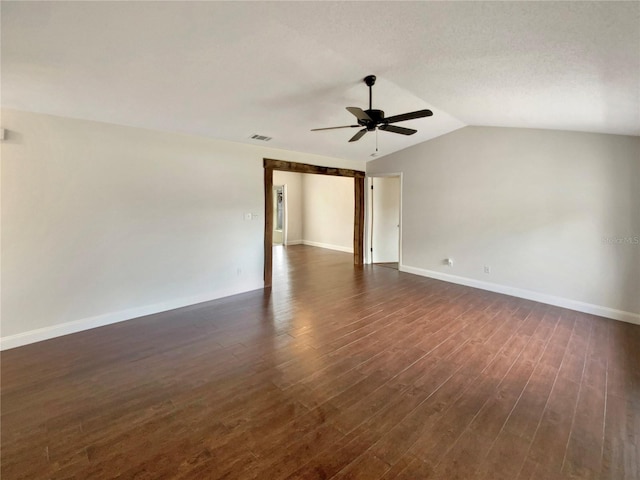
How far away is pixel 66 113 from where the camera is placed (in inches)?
120

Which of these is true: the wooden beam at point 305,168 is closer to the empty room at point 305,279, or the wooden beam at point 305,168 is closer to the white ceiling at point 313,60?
the empty room at point 305,279

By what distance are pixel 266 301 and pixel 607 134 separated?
5.24 m

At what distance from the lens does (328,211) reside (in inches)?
358

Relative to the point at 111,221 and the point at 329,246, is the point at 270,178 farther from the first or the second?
the point at 329,246

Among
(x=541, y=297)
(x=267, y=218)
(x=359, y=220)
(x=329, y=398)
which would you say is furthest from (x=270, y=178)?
(x=541, y=297)

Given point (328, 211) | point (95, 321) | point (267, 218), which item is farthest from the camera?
point (328, 211)

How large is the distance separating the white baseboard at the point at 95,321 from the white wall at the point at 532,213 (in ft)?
14.0

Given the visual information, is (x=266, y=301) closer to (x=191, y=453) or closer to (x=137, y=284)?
(x=137, y=284)

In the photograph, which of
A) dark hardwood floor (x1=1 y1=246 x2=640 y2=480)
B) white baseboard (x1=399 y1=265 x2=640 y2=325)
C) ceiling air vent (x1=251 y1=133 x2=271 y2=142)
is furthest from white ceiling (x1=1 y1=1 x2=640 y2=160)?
dark hardwood floor (x1=1 y1=246 x2=640 y2=480)

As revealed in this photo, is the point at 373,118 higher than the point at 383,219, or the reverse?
the point at 373,118

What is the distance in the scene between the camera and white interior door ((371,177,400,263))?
6984 mm

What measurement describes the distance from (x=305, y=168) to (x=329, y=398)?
423cm

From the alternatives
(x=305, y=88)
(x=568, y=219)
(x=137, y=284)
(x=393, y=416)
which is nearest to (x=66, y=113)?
(x=137, y=284)

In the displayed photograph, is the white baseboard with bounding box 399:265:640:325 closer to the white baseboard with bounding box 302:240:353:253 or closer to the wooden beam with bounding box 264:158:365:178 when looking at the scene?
the wooden beam with bounding box 264:158:365:178
